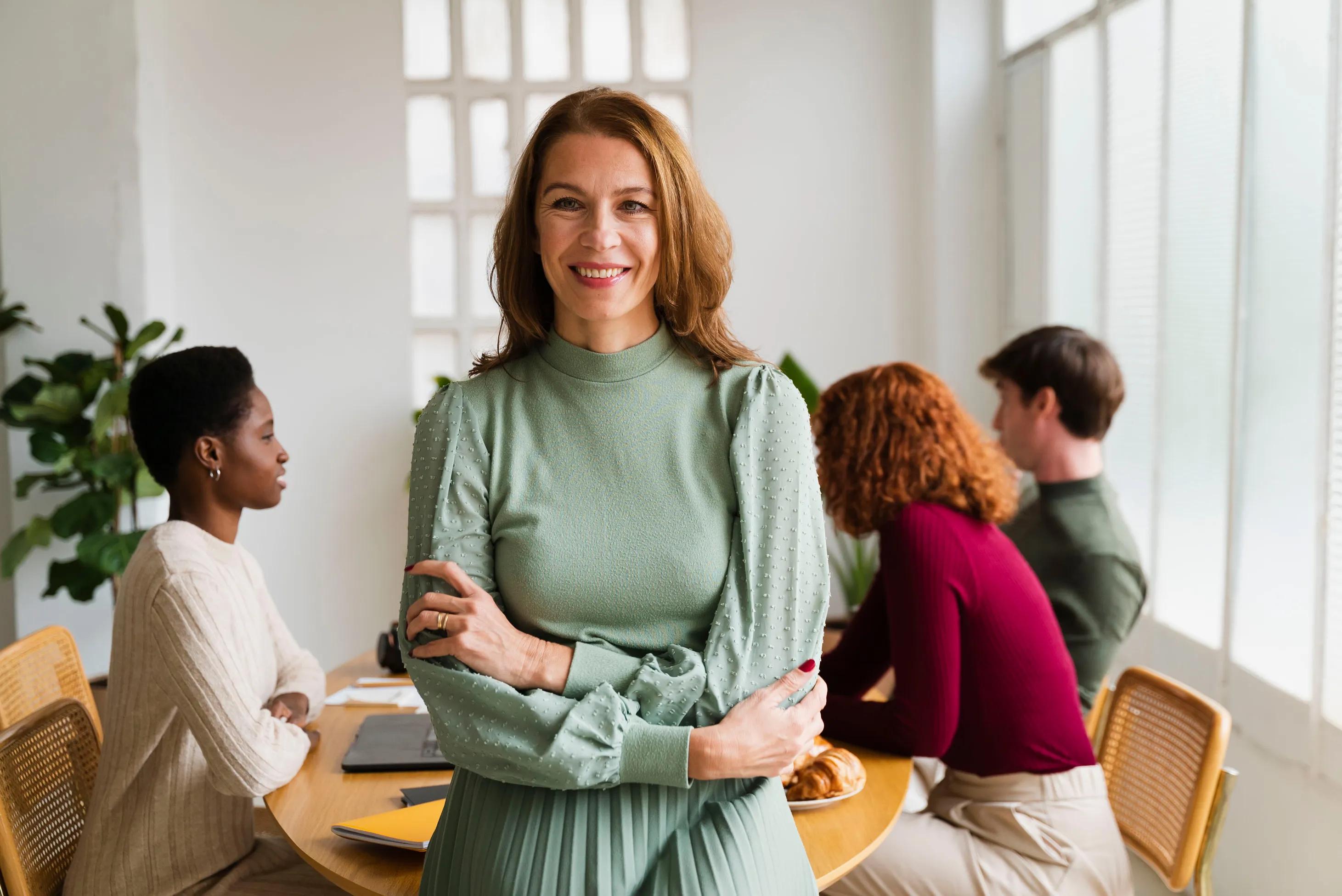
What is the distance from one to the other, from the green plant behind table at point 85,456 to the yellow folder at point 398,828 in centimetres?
261

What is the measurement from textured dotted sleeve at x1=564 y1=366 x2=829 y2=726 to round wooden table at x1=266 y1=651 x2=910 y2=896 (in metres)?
0.40

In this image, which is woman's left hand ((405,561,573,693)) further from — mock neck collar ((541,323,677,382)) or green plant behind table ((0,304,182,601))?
green plant behind table ((0,304,182,601))

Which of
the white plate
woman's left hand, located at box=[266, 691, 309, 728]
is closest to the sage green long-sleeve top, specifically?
the white plate

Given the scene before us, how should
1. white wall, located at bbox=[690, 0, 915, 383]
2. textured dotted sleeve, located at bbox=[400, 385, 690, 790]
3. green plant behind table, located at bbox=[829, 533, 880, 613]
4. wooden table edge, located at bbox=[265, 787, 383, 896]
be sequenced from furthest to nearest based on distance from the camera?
1. white wall, located at bbox=[690, 0, 915, 383]
2. green plant behind table, located at bbox=[829, 533, 880, 613]
3. wooden table edge, located at bbox=[265, 787, 383, 896]
4. textured dotted sleeve, located at bbox=[400, 385, 690, 790]

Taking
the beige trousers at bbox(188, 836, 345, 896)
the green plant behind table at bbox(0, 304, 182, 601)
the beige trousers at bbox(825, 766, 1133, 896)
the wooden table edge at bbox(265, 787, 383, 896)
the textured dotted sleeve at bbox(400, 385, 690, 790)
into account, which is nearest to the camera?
the textured dotted sleeve at bbox(400, 385, 690, 790)

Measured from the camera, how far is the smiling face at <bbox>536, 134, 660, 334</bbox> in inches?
52.0

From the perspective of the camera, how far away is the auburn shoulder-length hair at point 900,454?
2.06 m

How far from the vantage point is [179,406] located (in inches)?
77.9

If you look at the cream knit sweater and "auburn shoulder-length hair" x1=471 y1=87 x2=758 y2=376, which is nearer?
"auburn shoulder-length hair" x1=471 y1=87 x2=758 y2=376

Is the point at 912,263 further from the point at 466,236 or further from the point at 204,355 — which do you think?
the point at 204,355

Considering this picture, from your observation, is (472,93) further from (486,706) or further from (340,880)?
(486,706)

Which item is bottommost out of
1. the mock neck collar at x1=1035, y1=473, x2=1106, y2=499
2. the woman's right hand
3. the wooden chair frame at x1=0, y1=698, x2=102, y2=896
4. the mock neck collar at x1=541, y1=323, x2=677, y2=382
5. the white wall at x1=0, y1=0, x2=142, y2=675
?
the wooden chair frame at x1=0, y1=698, x2=102, y2=896

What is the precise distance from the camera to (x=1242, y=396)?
9.04 feet

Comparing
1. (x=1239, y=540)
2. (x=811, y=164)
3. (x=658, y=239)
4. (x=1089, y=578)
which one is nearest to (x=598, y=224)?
(x=658, y=239)
